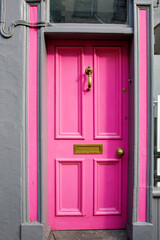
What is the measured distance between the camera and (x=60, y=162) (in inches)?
108

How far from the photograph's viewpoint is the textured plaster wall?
2445 mm

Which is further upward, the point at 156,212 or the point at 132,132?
the point at 132,132

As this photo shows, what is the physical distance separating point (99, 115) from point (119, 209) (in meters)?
1.31

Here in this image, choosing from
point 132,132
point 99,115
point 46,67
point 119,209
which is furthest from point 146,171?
point 46,67

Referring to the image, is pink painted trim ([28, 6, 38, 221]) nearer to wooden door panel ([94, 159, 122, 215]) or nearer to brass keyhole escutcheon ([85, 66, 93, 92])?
brass keyhole escutcheon ([85, 66, 93, 92])

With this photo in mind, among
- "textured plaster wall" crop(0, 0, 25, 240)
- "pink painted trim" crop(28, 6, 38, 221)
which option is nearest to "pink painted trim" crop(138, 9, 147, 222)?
"pink painted trim" crop(28, 6, 38, 221)

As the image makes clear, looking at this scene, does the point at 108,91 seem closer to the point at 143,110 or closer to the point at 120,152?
the point at 143,110

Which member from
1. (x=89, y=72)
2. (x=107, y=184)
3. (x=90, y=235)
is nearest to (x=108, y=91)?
(x=89, y=72)

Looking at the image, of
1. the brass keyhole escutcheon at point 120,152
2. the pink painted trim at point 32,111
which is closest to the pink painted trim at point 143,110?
the brass keyhole escutcheon at point 120,152

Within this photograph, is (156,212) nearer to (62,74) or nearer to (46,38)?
A: (62,74)

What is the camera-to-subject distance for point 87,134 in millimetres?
2770

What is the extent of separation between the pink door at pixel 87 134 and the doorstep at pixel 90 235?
0.24 feet

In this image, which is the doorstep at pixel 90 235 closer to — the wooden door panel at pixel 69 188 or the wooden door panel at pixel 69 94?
the wooden door panel at pixel 69 188

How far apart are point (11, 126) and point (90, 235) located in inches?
68.6
